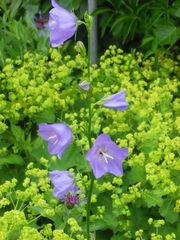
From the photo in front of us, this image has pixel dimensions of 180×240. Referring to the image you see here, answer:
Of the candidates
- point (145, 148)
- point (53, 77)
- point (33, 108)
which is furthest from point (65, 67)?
point (145, 148)

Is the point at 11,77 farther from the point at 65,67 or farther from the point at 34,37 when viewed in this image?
the point at 34,37

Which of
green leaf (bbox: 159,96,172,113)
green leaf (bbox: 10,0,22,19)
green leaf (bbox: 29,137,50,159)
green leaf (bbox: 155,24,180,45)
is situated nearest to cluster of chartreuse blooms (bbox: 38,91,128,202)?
green leaf (bbox: 29,137,50,159)

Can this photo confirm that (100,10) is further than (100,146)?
Yes

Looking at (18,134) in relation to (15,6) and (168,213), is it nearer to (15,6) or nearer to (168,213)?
(168,213)

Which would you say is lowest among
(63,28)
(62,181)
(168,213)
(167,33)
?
(168,213)

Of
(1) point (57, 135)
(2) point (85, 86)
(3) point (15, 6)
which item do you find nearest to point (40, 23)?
(3) point (15, 6)

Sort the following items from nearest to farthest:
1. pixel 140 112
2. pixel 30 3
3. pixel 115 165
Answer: pixel 115 165, pixel 140 112, pixel 30 3
